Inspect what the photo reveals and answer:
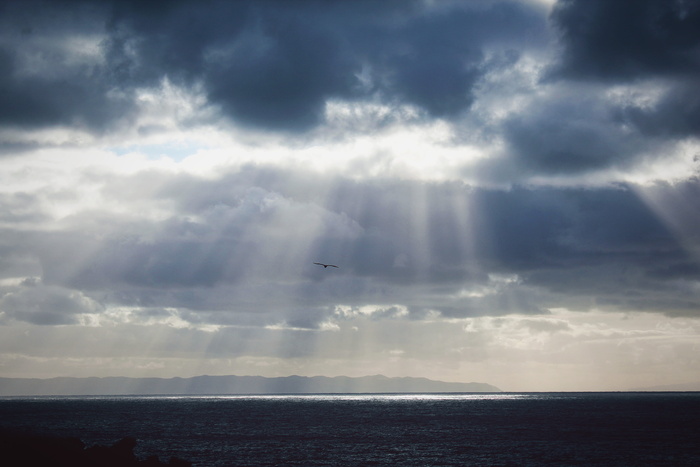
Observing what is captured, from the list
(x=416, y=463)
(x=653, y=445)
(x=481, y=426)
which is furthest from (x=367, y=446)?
(x=481, y=426)

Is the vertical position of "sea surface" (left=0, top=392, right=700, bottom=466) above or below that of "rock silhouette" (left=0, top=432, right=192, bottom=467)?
below

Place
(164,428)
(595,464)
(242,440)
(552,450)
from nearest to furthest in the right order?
(595,464) < (552,450) < (242,440) < (164,428)

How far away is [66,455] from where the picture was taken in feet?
203

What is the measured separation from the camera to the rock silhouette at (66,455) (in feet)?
193

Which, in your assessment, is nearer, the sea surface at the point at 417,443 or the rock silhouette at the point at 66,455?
the rock silhouette at the point at 66,455

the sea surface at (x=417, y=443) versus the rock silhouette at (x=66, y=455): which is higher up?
the rock silhouette at (x=66, y=455)

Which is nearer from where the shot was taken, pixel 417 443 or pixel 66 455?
pixel 66 455

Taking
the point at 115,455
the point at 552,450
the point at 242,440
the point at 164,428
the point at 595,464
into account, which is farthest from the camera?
the point at 164,428

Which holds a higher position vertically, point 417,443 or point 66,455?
point 66,455

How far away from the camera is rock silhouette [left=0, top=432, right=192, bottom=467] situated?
193ft

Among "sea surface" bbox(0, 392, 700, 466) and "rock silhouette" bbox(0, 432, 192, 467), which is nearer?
"rock silhouette" bbox(0, 432, 192, 467)

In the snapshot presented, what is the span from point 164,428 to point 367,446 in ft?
192

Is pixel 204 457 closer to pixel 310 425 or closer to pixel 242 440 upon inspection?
pixel 242 440

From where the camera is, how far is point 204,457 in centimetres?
8481
